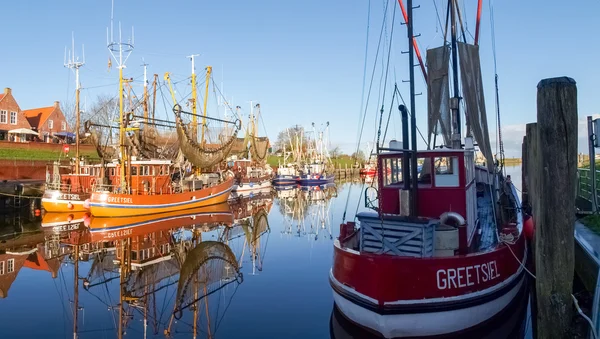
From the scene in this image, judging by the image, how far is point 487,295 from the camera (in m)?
9.04

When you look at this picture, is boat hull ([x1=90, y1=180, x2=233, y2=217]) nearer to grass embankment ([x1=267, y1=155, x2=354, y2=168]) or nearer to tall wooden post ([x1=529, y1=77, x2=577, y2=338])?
tall wooden post ([x1=529, y1=77, x2=577, y2=338])

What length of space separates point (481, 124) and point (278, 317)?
30.1 ft

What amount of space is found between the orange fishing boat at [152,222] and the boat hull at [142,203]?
0.42 m

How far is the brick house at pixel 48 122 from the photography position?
63.7 m

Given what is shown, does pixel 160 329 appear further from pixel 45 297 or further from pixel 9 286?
pixel 9 286

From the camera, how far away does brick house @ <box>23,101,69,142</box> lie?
63719mm

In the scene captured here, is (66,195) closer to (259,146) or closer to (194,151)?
(194,151)

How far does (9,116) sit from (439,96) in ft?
196

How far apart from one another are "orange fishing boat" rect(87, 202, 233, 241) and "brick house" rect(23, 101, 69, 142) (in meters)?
40.0

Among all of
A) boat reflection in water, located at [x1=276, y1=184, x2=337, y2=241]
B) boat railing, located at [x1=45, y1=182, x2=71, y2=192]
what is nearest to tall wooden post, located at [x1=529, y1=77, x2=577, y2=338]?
boat reflection in water, located at [x1=276, y1=184, x2=337, y2=241]

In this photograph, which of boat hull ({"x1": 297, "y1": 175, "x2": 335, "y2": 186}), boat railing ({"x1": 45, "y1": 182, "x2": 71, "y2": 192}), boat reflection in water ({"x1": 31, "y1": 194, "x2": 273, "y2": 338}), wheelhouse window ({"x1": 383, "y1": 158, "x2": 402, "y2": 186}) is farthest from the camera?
boat hull ({"x1": 297, "y1": 175, "x2": 335, "y2": 186})

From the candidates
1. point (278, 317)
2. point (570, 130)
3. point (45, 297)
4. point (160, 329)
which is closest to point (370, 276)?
point (278, 317)

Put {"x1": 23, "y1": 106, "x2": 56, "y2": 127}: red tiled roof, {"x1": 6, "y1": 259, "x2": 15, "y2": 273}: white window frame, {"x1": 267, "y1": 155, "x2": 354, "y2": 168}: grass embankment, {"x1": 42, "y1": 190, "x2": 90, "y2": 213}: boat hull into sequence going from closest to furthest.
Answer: {"x1": 6, "y1": 259, "x2": 15, "y2": 273}: white window frame < {"x1": 42, "y1": 190, "x2": 90, "y2": 213}: boat hull < {"x1": 23, "y1": 106, "x2": 56, "y2": 127}: red tiled roof < {"x1": 267, "y1": 155, "x2": 354, "y2": 168}: grass embankment

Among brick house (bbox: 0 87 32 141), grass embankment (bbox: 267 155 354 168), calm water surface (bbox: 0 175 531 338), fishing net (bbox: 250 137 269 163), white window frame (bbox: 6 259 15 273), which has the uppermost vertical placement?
brick house (bbox: 0 87 32 141)
